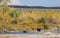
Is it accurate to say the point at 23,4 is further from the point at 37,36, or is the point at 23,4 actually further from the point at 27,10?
the point at 37,36

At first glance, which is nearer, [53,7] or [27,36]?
[27,36]

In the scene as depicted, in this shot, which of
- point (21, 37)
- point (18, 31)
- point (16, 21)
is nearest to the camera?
point (21, 37)

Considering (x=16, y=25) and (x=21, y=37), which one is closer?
(x=21, y=37)

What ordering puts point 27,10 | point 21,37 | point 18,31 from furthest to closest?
1. point 27,10
2. point 18,31
3. point 21,37

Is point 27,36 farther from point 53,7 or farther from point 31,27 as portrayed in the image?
point 53,7

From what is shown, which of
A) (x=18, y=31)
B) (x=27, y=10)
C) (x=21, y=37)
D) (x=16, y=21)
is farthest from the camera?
(x=27, y=10)

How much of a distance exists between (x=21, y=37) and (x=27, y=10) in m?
2.95

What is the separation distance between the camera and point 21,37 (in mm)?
6094

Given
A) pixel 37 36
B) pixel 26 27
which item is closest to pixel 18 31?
pixel 26 27

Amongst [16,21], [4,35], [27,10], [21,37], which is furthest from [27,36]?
[27,10]

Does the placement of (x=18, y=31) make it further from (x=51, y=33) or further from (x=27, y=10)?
(x=27, y=10)

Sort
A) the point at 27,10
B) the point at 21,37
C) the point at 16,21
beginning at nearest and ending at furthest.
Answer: the point at 21,37
the point at 16,21
the point at 27,10

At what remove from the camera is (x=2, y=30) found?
6.82 meters

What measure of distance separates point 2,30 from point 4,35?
0.69 m
